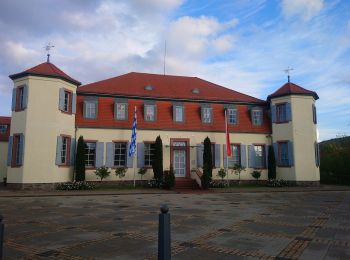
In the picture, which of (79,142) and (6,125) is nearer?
(79,142)

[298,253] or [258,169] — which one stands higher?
[258,169]

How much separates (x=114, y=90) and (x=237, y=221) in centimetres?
1783

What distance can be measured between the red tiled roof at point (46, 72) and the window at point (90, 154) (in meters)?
4.58

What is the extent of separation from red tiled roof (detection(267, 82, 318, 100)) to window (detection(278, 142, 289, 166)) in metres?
3.88

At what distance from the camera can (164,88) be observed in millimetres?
27922

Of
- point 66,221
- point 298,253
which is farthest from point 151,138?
point 298,253

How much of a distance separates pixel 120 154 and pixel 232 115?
9.49m

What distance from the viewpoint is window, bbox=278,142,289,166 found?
26641 millimetres

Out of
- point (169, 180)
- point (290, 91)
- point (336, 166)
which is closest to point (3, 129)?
point (169, 180)

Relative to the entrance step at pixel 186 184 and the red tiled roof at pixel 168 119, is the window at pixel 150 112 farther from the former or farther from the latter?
the entrance step at pixel 186 184

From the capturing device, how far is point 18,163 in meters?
21.8

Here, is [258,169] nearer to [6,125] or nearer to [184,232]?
[184,232]

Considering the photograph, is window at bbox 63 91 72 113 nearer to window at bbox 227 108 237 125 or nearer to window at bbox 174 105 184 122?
window at bbox 174 105 184 122

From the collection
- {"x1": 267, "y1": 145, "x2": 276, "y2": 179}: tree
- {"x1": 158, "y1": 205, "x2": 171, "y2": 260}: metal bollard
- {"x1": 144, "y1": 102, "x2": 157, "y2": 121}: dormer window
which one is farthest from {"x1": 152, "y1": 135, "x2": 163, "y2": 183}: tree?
{"x1": 158, "y1": 205, "x2": 171, "y2": 260}: metal bollard
